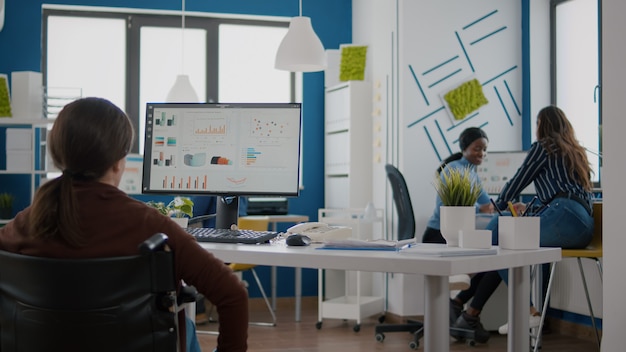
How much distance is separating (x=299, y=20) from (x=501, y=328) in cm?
221

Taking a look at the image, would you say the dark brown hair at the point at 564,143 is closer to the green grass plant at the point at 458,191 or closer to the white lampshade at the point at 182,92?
the green grass plant at the point at 458,191

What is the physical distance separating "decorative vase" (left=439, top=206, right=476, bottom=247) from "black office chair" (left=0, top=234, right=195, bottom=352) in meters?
1.11

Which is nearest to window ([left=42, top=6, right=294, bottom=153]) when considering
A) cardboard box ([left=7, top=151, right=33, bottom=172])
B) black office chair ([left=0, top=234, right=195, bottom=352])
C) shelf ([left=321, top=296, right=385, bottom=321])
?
cardboard box ([left=7, top=151, right=33, bottom=172])

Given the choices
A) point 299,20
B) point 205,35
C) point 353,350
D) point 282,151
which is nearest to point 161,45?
point 205,35

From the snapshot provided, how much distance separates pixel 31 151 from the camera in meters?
6.01

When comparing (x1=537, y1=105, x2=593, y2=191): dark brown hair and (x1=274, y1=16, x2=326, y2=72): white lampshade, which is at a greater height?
(x1=274, y1=16, x2=326, y2=72): white lampshade

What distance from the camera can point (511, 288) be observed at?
2.48m

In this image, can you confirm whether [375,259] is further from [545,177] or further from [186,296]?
[545,177]

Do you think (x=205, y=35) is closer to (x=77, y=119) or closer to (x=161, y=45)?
(x=161, y=45)

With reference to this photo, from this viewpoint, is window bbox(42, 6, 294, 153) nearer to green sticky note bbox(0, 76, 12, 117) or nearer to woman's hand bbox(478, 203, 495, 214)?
green sticky note bbox(0, 76, 12, 117)

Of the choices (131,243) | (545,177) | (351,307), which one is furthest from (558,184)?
(131,243)

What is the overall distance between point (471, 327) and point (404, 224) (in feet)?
2.44

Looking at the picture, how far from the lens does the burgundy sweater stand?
5.28 feet

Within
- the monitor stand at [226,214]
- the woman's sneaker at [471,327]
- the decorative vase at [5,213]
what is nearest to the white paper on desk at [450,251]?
the monitor stand at [226,214]
